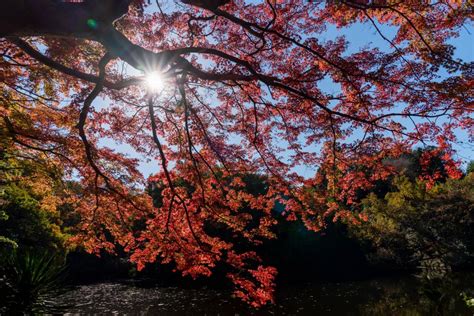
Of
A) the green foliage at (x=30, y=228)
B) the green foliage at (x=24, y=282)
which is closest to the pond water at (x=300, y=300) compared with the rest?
the green foliage at (x=30, y=228)

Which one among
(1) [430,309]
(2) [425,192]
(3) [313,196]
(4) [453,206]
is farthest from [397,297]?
(3) [313,196]

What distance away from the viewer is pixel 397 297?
1808cm

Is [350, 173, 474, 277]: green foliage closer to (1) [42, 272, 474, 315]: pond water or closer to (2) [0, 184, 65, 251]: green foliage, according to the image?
(1) [42, 272, 474, 315]: pond water

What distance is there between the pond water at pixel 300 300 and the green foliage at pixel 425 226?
2390 mm

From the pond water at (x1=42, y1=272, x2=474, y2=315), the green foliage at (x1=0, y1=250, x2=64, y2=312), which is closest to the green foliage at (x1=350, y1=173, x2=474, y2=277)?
the pond water at (x1=42, y1=272, x2=474, y2=315)

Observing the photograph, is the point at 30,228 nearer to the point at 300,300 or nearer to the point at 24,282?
the point at 300,300

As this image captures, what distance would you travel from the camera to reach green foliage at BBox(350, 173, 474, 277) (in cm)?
2480

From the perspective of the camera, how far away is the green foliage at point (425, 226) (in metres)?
24.8

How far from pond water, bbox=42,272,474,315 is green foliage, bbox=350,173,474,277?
2.39 metres

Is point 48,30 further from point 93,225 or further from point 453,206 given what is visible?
point 453,206

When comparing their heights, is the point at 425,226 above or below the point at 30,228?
below

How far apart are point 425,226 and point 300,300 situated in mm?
13427

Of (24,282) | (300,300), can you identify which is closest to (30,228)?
(300,300)

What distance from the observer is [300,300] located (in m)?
18.7
